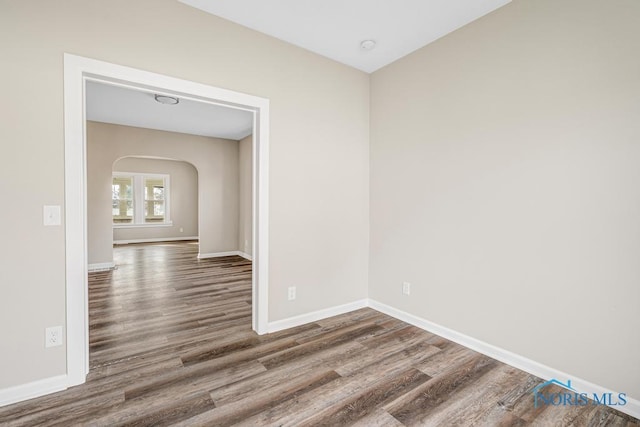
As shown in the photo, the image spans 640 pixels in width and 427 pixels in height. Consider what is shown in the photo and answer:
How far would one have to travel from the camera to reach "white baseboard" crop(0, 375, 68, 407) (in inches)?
68.6

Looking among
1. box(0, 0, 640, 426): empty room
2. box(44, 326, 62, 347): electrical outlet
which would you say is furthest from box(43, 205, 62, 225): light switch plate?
box(44, 326, 62, 347): electrical outlet

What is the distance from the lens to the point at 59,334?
1.88 m

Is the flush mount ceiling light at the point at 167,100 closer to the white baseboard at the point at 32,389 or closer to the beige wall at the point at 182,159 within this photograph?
the beige wall at the point at 182,159

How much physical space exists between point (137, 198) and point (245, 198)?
4460mm

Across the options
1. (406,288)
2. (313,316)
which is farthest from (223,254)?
(406,288)

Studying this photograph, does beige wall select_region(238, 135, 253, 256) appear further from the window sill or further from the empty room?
the window sill

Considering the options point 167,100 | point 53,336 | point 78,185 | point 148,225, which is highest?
point 167,100

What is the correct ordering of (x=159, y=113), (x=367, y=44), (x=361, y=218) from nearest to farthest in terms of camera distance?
(x=367, y=44), (x=361, y=218), (x=159, y=113)

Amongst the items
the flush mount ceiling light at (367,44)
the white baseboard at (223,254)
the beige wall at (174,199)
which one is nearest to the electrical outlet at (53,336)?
the flush mount ceiling light at (367,44)

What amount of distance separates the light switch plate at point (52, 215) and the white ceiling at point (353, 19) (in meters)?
1.77

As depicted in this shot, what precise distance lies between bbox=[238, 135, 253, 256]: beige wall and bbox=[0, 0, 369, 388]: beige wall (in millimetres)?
3483

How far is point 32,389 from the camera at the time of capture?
180 centimetres

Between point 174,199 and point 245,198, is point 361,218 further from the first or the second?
point 174,199

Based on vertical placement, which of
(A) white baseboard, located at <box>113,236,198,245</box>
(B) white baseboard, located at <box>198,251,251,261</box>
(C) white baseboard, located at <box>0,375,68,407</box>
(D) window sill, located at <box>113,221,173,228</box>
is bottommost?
(C) white baseboard, located at <box>0,375,68,407</box>
